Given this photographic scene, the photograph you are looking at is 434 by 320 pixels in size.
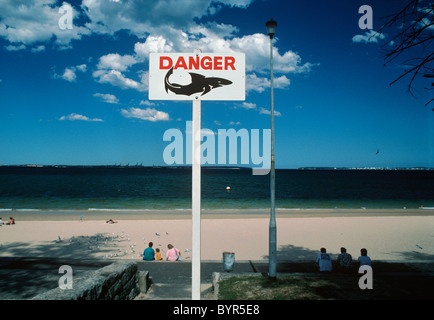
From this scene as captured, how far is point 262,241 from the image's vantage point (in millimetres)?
18406

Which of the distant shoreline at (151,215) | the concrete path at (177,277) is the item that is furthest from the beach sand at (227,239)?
the distant shoreline at (151,215)

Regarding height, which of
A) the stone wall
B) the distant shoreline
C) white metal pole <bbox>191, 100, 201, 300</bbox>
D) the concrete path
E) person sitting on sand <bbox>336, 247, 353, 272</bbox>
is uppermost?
white metal pole <bbox>191, 100, 201, 300</bbox>

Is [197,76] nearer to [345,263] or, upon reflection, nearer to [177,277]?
[177,277]

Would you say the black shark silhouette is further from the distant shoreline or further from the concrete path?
the distant shoreline

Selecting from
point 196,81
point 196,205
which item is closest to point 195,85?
point 196,81

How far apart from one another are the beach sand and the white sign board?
1188 cm

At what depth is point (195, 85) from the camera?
12.8 ft

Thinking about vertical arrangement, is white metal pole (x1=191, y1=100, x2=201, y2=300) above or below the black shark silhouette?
below

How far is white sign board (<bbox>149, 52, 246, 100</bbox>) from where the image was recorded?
3842 mm

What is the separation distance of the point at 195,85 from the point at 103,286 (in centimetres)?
424

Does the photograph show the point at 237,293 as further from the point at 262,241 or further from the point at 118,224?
the point at 118,224

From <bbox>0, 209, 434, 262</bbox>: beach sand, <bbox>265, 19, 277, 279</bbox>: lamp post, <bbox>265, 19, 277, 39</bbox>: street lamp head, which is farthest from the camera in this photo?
<bbox>0, 209, 434, 262</bbox>: beach sand

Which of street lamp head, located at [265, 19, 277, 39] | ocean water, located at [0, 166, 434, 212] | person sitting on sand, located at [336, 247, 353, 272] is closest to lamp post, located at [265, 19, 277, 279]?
street lamp head, located at [265, 19, 277, 39]

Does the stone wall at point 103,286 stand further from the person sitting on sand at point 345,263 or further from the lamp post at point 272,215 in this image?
the person sitting on sand at point 345,263
